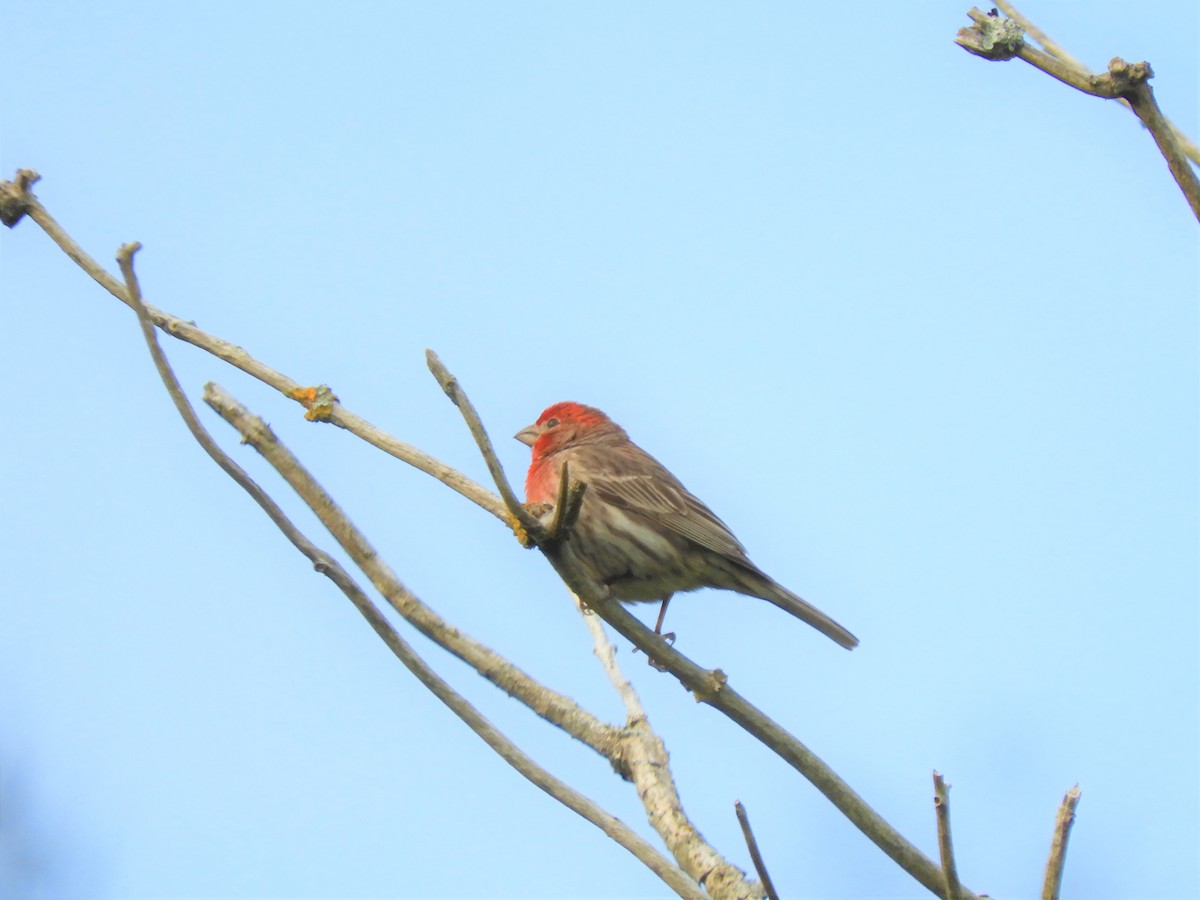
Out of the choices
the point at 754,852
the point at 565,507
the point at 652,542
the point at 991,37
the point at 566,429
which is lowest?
the point at 754,852

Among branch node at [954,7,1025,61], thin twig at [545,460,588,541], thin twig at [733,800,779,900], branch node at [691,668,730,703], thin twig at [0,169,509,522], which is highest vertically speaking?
branch node at [954,7,1025,61]

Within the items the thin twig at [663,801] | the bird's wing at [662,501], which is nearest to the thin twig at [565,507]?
the thin twig at [663,801]

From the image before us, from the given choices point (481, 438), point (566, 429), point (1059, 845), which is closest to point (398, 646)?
point (481, 438)

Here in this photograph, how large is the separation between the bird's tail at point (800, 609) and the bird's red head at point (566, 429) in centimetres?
185

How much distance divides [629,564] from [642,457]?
1.31m

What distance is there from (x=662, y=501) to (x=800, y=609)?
3.39 feet

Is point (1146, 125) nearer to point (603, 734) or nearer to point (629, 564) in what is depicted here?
point (603, 734)

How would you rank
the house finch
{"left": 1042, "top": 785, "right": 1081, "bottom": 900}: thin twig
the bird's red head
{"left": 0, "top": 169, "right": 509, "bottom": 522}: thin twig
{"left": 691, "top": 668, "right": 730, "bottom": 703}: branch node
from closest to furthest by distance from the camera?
{"left": 1042, "top": 785, "right": 1081, "bottom": 900}: thin twig < {"left": 691, "top": 668, "right": 730, "bottom": 703}: branch node < {"left": 0, "top": 169, "right": 509, "bottom": 522}: thin twig < the house finch < the bird's red head

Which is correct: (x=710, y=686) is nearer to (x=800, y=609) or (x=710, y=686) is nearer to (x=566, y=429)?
(x=800, y=609)

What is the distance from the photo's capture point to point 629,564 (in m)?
7.39

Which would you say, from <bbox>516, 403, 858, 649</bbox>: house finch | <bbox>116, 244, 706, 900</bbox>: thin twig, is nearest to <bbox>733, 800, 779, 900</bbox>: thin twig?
<bbox>116, 244, 706, 900</bbox>: thin twig

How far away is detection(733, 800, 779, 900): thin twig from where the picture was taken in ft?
10.6

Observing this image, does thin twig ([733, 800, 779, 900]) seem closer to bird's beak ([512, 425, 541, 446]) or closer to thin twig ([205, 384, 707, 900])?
thin twig ([205, 384, 707, 900])

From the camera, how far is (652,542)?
744 centimetres
